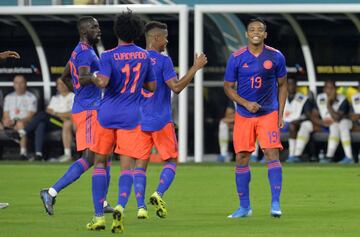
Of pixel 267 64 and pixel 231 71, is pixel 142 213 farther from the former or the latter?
pixel 267 64

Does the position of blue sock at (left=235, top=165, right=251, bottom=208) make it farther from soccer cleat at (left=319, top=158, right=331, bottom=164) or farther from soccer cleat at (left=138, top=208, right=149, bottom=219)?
soccer cleat at (left=319, top=158, right=331, bottom=164)

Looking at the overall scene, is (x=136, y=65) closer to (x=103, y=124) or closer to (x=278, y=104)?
(x=103, y=124)

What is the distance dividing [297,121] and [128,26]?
540 inches

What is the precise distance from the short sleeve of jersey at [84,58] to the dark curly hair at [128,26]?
1.47m

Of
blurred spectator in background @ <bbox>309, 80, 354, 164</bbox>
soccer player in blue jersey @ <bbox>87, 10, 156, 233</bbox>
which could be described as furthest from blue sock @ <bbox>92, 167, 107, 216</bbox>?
blurred spectator in background @ <bbox>309, 80, 354, 164</bbox>

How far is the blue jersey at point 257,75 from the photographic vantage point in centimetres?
1318

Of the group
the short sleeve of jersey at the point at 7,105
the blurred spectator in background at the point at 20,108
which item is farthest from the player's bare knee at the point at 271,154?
the short sleeve of jersey at the point at 7,105

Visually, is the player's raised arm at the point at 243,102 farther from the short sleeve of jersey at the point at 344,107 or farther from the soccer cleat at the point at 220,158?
the soccer cleat at the point at 220,158

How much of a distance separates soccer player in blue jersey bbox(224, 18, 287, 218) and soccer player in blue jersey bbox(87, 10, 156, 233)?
5.74ft

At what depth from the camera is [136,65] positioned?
458 inches

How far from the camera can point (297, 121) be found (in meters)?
24.9

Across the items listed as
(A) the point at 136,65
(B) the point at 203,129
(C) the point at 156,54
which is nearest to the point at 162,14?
(B) the point at 203,129

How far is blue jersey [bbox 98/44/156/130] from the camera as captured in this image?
37.9 feet

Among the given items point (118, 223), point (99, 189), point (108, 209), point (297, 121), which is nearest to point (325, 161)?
point (297, 121)
